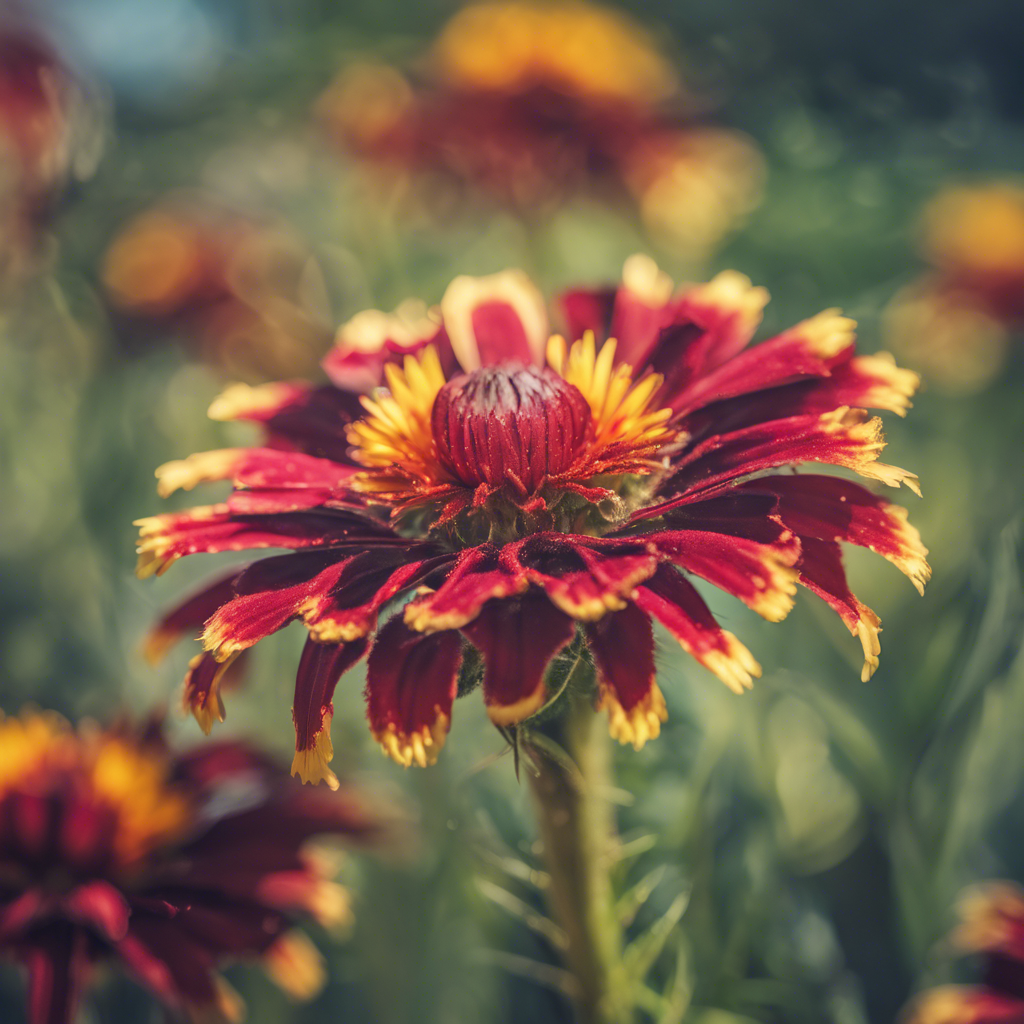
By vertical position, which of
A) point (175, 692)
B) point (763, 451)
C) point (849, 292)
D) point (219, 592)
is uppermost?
point (849, 292)

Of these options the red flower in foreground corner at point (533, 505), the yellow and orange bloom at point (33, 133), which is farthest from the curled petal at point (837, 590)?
the yellow and orange bloom at point (33, 133)

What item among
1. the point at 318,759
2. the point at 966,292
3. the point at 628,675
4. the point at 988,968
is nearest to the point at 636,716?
the point at 628,675

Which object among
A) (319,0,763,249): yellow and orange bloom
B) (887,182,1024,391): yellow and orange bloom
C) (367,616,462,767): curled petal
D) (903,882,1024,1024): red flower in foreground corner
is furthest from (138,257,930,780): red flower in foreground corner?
(887,182,1024,391): yellow and orange bloom

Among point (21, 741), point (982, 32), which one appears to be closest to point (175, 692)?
point (21, 741)

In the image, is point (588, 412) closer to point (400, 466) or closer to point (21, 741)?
point (400, 466)

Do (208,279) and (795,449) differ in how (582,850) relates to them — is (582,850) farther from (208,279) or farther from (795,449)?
(208,279)

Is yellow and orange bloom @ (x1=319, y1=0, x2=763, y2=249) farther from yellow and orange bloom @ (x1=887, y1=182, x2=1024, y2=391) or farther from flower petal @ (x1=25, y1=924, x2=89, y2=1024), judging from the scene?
flower petal @ (x1=25, y1=924, x2=89, y2=1024)

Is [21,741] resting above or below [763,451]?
below
